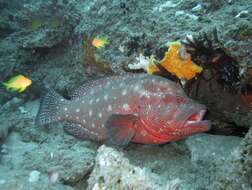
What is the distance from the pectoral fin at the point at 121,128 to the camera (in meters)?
4.29

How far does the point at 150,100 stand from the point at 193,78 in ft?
2.64

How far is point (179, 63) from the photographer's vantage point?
4348 mm

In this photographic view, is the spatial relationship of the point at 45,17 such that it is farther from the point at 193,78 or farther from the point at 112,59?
the point at 193,78

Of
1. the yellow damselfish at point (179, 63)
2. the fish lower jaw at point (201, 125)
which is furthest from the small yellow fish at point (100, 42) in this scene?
the fish lower jaw at point (201, 125)

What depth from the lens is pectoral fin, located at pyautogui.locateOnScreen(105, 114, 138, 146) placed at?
4.29 metres

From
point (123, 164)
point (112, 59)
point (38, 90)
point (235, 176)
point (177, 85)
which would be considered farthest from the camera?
point (38, 90)

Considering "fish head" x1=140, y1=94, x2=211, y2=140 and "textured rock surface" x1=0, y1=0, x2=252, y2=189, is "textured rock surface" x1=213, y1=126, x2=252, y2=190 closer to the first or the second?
"textured rock surface" x1=0, y1=0, x2=252, y2=189

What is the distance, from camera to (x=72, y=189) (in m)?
4.11

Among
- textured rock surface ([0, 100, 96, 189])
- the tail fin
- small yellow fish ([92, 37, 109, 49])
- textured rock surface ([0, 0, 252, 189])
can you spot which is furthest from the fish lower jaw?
the tail fin

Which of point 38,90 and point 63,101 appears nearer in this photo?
point 63,101

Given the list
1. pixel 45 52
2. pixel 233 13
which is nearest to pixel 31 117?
pixel 45 52

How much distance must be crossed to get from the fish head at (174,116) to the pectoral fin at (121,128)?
0.21 m

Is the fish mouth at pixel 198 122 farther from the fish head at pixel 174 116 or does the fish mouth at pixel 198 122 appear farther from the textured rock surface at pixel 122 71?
the textured rock surface at pixel 122 71

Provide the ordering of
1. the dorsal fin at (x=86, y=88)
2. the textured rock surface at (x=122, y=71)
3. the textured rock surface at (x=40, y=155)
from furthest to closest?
1. the dorsal fin at (x=86, y=88)
2. the textured rock surface at (x=40, y=155)
3. the textured rock surface at (x=122, y=71)
